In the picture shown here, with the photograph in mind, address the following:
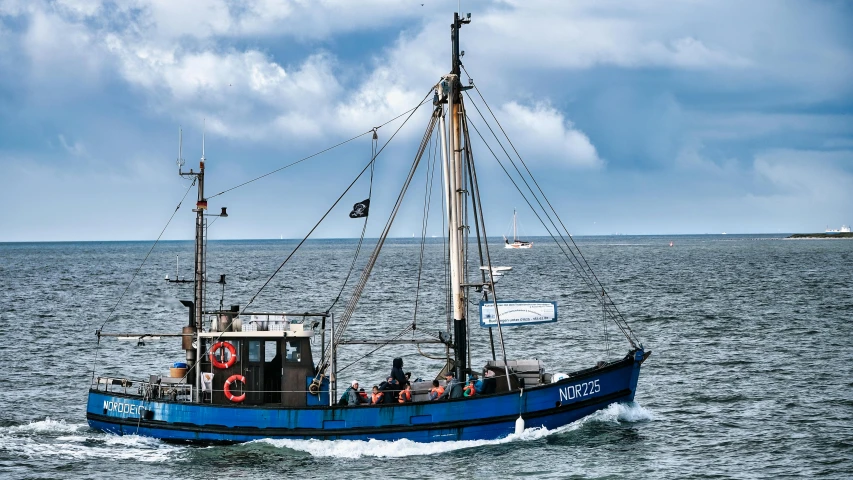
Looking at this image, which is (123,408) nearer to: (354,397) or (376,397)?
(354,397)

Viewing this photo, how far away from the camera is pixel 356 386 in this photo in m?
29.1

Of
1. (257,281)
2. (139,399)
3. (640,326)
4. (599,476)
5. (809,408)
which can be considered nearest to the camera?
(599,476)

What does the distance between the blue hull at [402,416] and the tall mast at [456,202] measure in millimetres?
2080

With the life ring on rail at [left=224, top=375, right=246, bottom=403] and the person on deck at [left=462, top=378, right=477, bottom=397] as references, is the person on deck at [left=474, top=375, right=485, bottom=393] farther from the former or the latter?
the life ring on rail at [left=224, top=375, right=246, bottom=403]

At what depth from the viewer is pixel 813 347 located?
162 ft

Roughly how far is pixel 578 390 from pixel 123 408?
14.5 m

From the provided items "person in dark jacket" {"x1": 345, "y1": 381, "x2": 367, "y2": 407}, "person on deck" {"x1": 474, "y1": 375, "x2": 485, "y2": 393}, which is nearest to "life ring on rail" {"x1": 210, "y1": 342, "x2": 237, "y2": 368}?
"person in dark jacket" {"x1": 345, "y1": 381, "x2": 367, "y2": 407}

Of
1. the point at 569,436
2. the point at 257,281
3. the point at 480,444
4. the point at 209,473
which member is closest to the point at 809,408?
the point at 569,436

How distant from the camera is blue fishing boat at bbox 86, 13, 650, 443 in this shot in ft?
93.3

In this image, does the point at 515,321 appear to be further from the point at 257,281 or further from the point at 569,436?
the point at 257,281

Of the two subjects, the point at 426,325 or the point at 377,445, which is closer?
the point at 377,445

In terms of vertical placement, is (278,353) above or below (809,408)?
above

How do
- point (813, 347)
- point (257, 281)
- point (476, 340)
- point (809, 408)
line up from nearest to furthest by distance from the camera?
point (809, 408)
point (813, 347)
point (476, 340)
point (257, 281)

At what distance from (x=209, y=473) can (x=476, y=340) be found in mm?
29197
